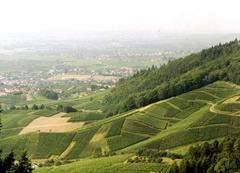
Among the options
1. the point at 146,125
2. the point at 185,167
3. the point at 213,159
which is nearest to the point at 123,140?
Result: the point at 146,125

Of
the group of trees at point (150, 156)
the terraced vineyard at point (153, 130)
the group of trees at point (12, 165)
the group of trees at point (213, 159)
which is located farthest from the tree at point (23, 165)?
the terraced vineyard at point (153, 130)

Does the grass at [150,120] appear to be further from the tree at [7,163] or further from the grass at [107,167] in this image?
the tree at [7,163]

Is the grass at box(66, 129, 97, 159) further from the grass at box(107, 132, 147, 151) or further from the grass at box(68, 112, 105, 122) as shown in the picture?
the grass at box(68, 112, 105, 122)

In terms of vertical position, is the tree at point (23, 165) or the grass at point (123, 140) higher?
the tree at point (23, 165)


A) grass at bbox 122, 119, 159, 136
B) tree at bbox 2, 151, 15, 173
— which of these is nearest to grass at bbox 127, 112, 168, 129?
grass at bbox 122, 119, 159, 136

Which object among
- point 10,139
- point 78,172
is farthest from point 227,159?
point 10,139

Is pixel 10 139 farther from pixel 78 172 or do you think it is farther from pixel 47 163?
pixel 78 172

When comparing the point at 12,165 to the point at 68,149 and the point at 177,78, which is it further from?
the point at 177,78
